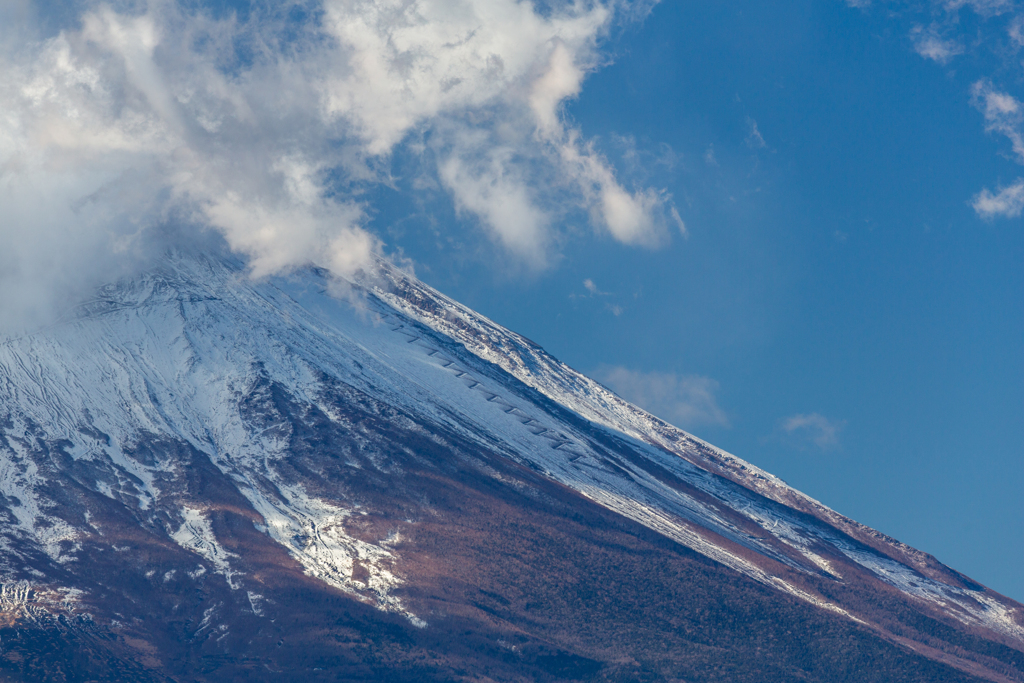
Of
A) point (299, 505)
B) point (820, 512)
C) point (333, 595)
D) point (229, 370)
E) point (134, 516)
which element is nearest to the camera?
point (333, 595)

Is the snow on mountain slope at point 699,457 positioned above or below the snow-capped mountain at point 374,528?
above

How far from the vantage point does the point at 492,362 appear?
557ft

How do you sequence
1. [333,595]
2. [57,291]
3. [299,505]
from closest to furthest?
[333,595]
[299,505]
[57,291]

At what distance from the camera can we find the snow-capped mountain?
3969 inches

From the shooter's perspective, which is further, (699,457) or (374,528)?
(699,457)

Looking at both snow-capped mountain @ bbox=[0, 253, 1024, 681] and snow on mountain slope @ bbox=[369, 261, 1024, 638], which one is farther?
snow on mountain slope @ bbox=[369, 261, 1024, 638]

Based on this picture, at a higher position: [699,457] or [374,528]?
[699,457]

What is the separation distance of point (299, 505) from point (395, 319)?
54816 millimetres

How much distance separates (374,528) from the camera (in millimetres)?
118250

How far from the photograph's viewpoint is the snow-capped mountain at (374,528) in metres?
101

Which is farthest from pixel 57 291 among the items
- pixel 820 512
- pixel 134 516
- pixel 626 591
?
pixel 820 512

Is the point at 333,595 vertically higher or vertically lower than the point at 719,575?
lower

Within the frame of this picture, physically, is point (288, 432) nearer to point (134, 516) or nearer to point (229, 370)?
Result: point (229, 370)

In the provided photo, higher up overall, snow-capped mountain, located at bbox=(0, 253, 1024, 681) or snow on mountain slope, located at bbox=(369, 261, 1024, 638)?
snow on mountain slope, located at bbox=(369, 261, 1024, 638)
